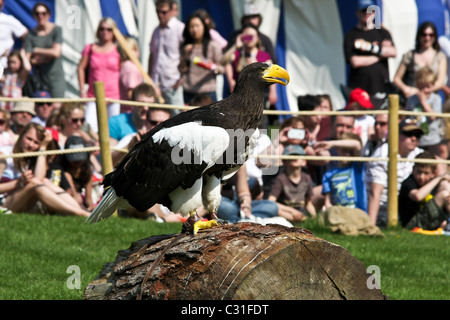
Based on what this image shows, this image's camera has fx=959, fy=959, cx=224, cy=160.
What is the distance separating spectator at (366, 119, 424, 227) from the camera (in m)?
10.1

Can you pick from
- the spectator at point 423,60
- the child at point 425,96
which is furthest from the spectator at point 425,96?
the spectator at point 423,60

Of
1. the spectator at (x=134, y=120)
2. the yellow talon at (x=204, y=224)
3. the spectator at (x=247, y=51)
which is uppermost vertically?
the spectator at (x=247, y=51)

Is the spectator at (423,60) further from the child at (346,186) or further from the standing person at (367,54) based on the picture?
the child at (346,186)

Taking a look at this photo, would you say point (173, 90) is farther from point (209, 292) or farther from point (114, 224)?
point (209, 292)

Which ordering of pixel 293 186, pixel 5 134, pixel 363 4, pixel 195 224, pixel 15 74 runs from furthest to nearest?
pixel 15 74 → pixel 363 4 → pixel 5 134 → pixel 293 186 → pixel 195 224

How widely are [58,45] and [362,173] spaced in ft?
16.3

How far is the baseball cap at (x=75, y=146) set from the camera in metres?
10.0

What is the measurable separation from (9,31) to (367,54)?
4930mm

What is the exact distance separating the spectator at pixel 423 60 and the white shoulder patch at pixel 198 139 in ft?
22.4

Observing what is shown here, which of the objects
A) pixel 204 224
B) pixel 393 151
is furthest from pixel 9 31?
pixel 204 224

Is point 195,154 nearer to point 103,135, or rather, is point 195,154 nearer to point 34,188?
point 103,135

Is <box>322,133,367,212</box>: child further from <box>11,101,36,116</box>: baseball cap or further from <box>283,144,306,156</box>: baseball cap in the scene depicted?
<box>11,101,36,116</box>: baseball cap

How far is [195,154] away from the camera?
600 cm

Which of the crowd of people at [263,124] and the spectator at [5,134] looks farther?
the spectator at [5,134]
